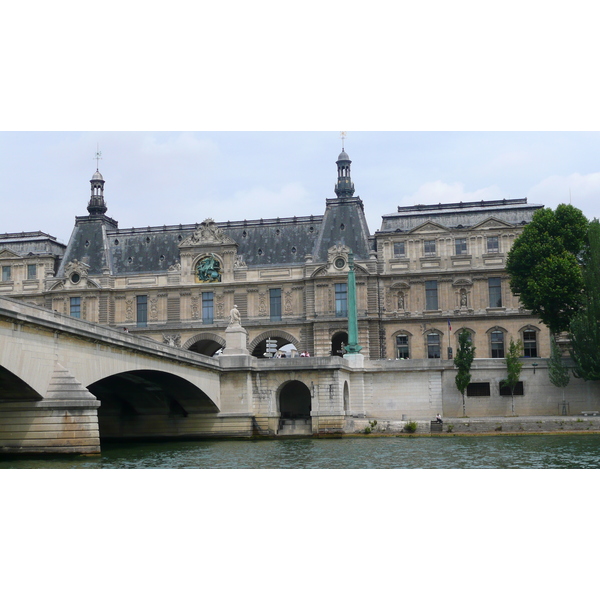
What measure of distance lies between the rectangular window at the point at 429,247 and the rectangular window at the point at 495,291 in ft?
16.3

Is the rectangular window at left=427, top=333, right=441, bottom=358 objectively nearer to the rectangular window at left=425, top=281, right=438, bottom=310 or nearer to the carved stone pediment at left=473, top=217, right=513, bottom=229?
the rectangular window at left=425, top=281, right=438, bottom=310

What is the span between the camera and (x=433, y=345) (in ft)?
227

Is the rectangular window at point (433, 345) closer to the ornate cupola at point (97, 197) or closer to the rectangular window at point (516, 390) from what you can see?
the rectangular window at point (516, 390)

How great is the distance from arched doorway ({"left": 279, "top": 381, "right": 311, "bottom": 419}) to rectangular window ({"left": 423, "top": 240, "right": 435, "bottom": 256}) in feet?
49.7

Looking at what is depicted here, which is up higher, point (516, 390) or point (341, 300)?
point (341, 300)

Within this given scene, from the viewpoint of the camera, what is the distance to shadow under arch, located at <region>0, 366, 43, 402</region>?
107 ft

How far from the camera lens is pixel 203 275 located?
2894 inches

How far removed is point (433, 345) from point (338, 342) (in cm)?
765

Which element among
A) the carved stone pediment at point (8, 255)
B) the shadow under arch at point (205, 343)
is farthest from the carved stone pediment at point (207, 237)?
the carved stone pediment at point (8, 255)

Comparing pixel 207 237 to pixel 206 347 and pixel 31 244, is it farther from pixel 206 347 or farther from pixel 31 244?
pixel 31 244

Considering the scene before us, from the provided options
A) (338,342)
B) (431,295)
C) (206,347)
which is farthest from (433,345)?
(206,347)
